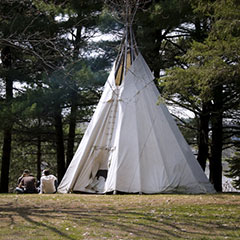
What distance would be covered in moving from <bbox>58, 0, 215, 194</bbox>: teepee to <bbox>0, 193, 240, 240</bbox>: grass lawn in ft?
8.37

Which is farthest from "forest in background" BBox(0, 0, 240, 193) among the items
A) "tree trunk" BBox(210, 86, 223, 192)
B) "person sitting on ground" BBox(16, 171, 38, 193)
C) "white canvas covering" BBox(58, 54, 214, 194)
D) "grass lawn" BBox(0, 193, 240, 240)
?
"grass lawn" BBox(0, 193, 240, 240)

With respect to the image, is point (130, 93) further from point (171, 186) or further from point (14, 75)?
point (14, 75)

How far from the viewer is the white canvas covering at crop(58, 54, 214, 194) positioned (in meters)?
11.8

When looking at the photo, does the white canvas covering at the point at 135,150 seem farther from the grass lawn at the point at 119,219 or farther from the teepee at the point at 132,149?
the grass lawn at the point at 119,219

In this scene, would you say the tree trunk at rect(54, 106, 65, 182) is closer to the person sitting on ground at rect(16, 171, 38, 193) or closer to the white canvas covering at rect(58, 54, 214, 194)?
the person sitting on ground at rect(16, 171, 38, 193)

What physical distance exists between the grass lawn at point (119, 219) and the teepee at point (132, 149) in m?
2.55

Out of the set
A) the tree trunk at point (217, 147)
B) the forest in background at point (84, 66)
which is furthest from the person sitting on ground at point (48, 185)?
the tree trunk at point (217, 147)

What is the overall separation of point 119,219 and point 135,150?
549cm

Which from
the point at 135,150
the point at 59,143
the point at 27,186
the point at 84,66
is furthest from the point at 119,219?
the point at 59,143

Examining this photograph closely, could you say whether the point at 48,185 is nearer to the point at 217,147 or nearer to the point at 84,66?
the point at 84,66

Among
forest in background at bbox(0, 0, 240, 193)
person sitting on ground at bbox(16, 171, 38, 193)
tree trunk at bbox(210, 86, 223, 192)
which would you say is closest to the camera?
person sitting on ground at bbox(16, 171, 38, 193)

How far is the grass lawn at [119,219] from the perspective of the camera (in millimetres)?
5461

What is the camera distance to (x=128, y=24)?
13695 millimetres

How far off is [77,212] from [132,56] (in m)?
7.31
